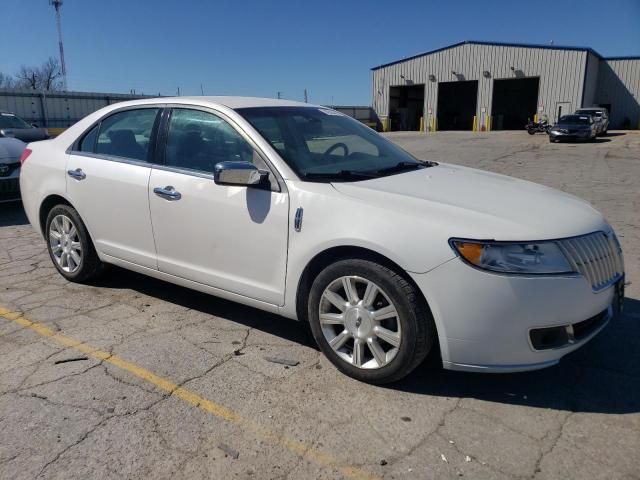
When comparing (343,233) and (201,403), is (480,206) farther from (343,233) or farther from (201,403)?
(201,403)

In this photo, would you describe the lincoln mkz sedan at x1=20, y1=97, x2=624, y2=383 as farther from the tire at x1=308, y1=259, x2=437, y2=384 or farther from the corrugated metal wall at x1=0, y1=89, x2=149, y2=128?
the corrugated metal wall at x1=0, y1=89, x2=149, y2=128

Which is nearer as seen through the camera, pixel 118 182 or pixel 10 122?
pixel 118 182

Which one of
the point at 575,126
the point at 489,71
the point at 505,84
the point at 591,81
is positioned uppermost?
Answer: the point at 489,71

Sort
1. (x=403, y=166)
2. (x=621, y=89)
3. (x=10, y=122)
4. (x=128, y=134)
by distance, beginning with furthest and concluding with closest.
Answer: (x=621, y=89)
(x=10, y=122)
(x=128, y=134)
(x=403, y=166)

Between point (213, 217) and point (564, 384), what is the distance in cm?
239

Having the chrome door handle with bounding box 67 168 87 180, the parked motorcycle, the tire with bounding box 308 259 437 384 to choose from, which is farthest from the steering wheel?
the parked motorcycle

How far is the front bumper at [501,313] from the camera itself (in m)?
2.60

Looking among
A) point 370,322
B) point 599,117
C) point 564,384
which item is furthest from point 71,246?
point 599,117

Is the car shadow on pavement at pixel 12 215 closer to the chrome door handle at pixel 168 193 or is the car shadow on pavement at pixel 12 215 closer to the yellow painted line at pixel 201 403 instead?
the yellow painted line at pixel 201 403

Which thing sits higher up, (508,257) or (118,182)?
(118,182)

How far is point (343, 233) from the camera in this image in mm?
2941

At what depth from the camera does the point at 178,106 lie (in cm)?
393

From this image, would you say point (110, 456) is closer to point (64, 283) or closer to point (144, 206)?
point (144, 206)

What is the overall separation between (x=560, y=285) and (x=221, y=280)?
2.10 m
